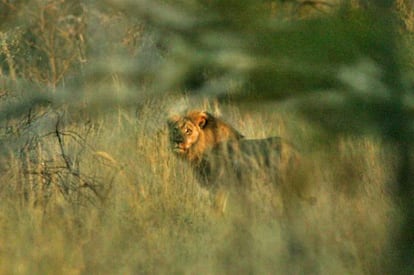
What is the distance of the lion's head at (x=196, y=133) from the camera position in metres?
5.33

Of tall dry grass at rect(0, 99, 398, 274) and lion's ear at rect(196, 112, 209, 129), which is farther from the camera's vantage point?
lion's ear at rect(196, 112, 209, 129)

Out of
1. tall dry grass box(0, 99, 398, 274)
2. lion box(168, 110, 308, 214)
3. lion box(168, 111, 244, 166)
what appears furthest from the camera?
lion box(168, 111, 244, 166)

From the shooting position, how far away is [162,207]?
4.48 metres

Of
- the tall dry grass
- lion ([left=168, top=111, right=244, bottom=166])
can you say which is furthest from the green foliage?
lion ([left=168, top=111, right=244, bottom=166])

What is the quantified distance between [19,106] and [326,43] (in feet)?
4.90

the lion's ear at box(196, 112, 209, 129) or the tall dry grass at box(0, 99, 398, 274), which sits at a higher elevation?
the lion's ear at box(196, 112, 209, 129)

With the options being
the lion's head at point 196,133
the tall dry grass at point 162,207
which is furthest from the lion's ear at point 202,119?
the tall dry grass at point 162,207

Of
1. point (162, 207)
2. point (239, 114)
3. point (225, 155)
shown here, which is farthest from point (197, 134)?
point (162, 207)

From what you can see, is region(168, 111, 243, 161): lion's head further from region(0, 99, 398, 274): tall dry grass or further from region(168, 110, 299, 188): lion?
region(0, 99, 398, 274): tall dry grass

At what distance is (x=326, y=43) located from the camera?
4352 millimetres

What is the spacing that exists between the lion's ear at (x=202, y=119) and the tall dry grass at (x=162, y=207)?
0.27 m

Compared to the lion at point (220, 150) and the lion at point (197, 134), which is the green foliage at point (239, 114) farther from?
the lion at point (197, 134)

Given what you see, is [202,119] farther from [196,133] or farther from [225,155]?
[225,155]

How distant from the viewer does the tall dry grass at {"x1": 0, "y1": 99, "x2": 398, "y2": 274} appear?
419cm
